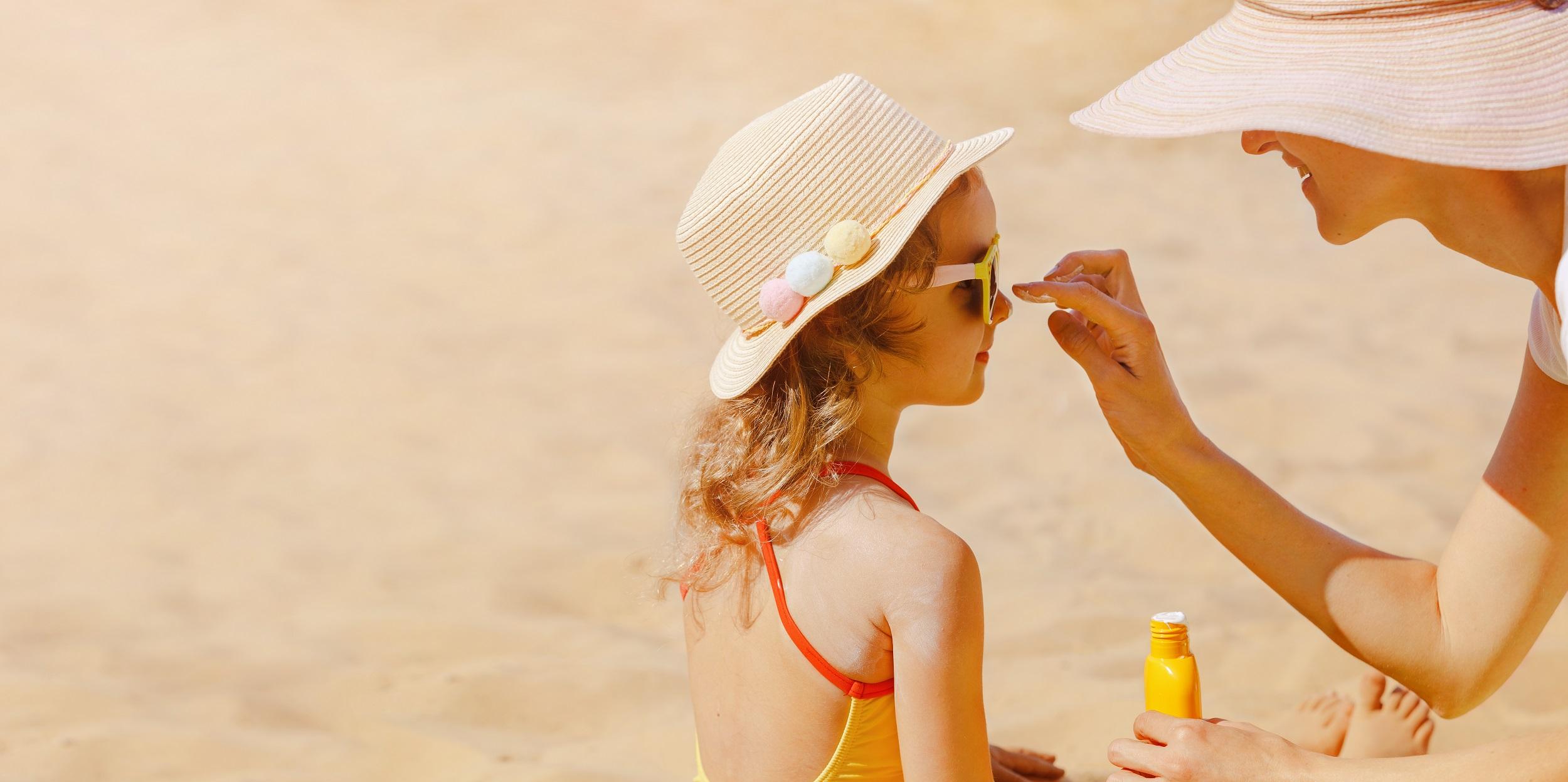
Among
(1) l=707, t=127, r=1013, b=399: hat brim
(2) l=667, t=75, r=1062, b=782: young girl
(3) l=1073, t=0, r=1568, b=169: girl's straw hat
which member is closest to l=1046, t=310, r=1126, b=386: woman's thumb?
(2) l=667, t=75, r=1062, b=782: young girl

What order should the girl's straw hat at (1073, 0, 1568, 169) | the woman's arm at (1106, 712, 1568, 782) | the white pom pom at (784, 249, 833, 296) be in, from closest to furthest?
the girl's straw hat at (1073, 0, 1568, 169), the woman's arm at (1106, 712, 1568, 782), the white pom pom at (784, 249, 833, 296)

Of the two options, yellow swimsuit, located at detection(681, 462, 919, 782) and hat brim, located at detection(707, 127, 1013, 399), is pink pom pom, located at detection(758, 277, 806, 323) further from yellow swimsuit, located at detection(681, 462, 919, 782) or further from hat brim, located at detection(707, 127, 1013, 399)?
yellow swimsuit, located at detection(681, 462, 919, 782)

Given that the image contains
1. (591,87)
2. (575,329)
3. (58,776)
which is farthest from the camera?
(591,87)

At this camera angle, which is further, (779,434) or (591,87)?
(591,87)

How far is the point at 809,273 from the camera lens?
207cm

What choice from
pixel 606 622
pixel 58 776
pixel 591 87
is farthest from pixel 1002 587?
pixel 591 87

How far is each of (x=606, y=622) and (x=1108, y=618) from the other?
1528mm

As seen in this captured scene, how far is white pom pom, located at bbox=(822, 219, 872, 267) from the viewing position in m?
2.08

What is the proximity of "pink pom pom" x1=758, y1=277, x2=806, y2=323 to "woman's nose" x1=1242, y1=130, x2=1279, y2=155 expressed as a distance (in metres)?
0.74

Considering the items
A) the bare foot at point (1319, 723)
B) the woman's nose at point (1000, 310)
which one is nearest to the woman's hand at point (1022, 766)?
the bare foot at point (1319, 723)

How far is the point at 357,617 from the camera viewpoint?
4098mm

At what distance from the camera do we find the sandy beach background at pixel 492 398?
11.9ft

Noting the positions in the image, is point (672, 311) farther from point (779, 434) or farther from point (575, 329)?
point (779, 434)

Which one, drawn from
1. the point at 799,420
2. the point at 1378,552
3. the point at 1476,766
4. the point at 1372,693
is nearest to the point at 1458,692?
the point at 1378,552
